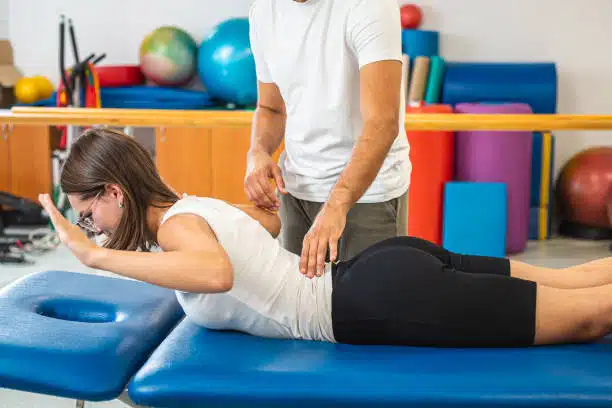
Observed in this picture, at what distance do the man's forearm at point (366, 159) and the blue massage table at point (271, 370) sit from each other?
1.13 ft

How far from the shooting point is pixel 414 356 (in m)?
1.63

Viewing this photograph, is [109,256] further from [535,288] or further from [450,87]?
[450,87]

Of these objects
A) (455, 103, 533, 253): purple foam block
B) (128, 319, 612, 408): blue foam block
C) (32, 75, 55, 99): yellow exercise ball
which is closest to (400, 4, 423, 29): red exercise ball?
(455, 103, 533, 253): purple foam block

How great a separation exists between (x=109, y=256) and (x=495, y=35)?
15.4ft

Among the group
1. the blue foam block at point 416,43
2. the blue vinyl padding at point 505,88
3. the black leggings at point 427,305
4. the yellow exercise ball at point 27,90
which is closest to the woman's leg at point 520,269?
the black leggings at point 427,305

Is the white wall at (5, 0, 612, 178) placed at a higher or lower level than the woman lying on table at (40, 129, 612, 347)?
higher

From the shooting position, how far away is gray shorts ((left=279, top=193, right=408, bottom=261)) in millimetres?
1917

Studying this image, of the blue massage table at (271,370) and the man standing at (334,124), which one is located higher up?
the man standing at (334,124)

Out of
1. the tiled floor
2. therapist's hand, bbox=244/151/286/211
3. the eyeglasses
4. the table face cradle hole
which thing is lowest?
the tiled floor

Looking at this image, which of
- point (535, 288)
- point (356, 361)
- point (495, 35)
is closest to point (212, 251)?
point (356, 361)

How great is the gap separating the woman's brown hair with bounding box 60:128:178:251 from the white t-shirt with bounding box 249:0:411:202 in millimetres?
381

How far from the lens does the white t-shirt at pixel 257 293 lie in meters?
1.71

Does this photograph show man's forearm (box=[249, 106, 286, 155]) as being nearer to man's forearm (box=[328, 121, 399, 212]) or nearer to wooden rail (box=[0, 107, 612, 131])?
man's forearm (box=[328, 121, 399, 212])

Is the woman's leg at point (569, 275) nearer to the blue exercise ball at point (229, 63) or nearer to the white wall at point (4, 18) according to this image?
the blue exercise ball at point (229, 63)
